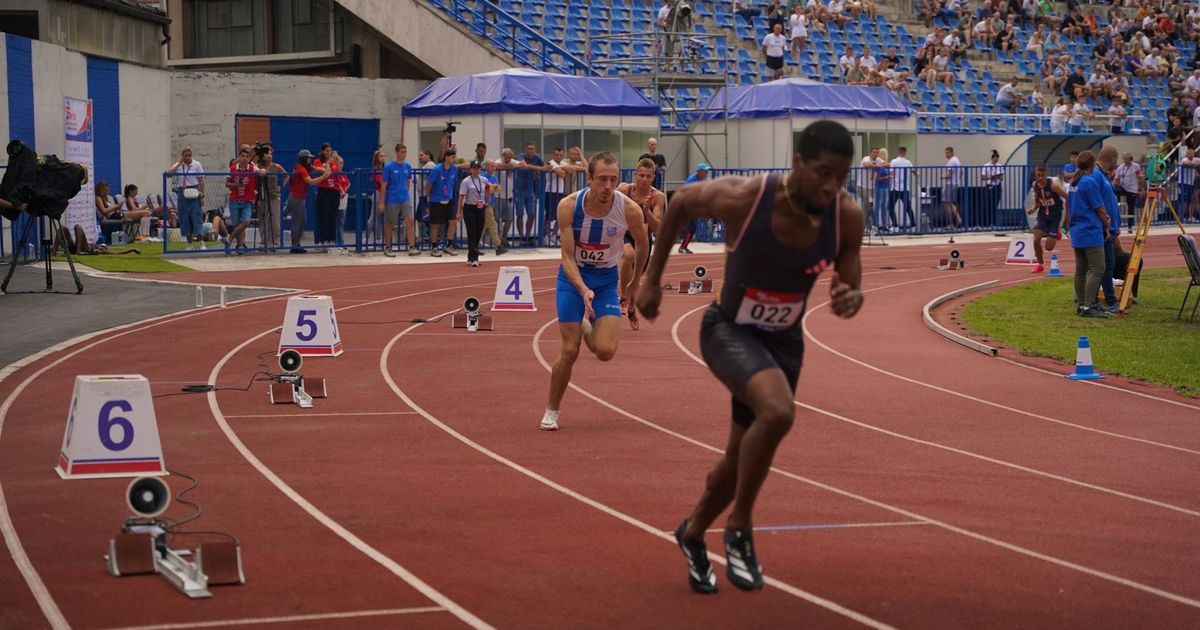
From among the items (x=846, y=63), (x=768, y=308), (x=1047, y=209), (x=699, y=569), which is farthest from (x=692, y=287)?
(x=846, y=63)

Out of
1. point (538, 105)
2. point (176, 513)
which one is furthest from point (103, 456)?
point (538, 105)

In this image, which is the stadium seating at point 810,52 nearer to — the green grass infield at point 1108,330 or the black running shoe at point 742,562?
the green grass infield at point 1108,330

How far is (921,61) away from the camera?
44.3 meters

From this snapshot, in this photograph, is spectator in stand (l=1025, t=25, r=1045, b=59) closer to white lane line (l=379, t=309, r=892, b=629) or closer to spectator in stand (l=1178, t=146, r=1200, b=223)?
spectator in stand (l=1178, t=146, r=1200, b=223)

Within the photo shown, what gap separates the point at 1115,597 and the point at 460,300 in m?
15.0

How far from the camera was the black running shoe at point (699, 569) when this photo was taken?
21.5 feet

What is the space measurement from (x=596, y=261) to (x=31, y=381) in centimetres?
520

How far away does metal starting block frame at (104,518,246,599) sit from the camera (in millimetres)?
6520

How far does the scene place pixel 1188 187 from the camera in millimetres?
38844

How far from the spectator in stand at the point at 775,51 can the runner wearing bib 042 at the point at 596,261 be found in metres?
29.4

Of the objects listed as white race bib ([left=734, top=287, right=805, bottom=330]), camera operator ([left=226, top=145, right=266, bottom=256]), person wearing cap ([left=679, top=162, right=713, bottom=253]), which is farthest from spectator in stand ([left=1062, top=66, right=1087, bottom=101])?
white race bib ([left=734, top=287, right=805, bottom=330])

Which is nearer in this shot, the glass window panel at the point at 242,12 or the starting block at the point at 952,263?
the starting block at the point at 952,263

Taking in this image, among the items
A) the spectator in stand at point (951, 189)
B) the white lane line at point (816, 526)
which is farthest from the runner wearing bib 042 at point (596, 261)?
the spectator in stand at point (951, 189)

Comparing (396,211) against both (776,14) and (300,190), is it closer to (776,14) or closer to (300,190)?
(300,190)
